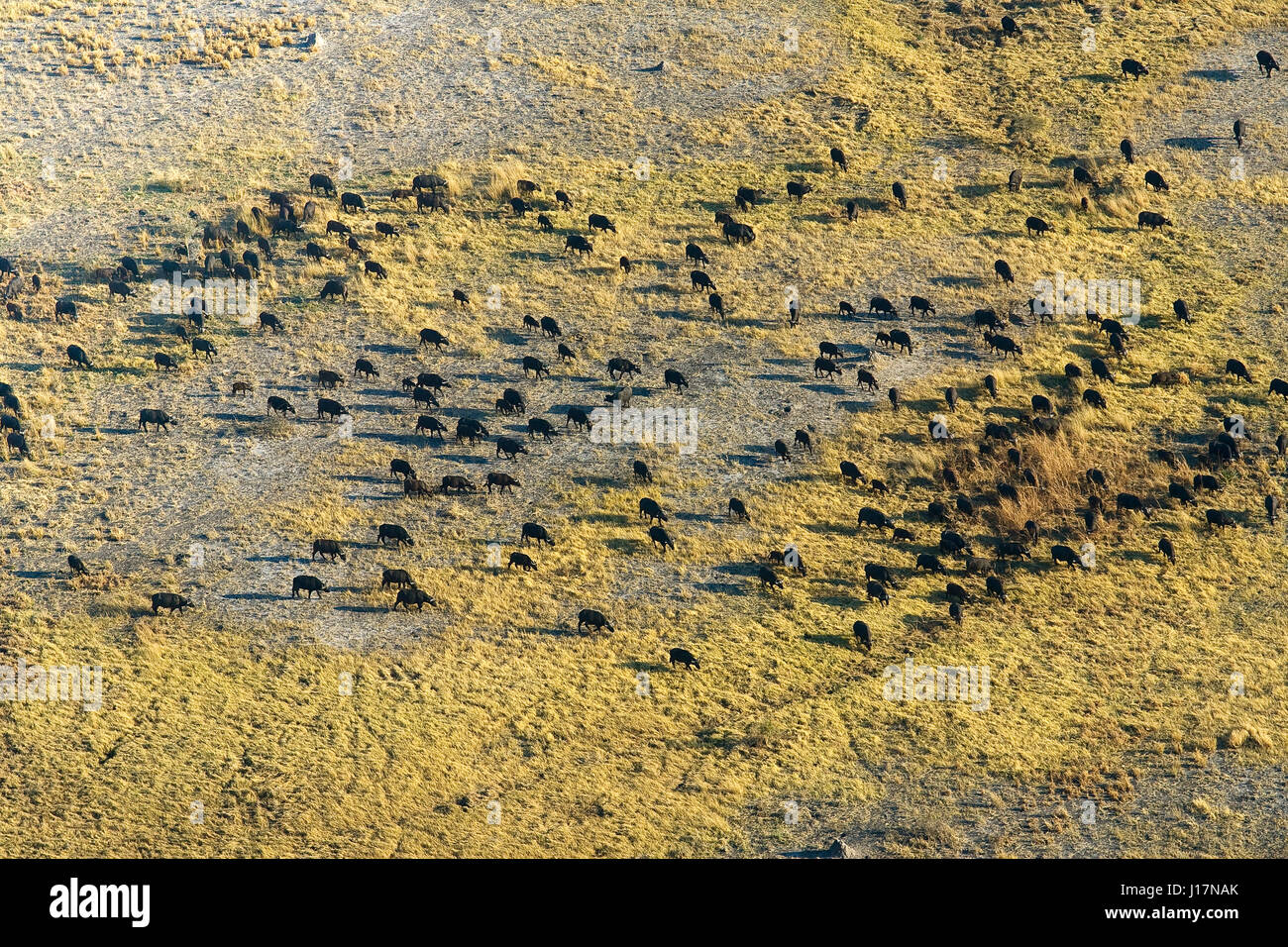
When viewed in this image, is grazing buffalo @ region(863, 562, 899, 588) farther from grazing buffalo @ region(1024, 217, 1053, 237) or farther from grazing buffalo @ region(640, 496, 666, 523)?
grazing buffalo @ region(1024, 217, 1053, 237)

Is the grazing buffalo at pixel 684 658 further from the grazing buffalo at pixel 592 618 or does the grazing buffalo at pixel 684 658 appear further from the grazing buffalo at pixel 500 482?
the grazing buffalo at pixel 500 482

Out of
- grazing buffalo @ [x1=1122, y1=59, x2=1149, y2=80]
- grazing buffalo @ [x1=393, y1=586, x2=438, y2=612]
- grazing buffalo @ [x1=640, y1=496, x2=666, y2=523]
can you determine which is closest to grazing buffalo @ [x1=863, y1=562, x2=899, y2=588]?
grazing buffalo @ [x1=640, y1=496, x2=666, y2=523]

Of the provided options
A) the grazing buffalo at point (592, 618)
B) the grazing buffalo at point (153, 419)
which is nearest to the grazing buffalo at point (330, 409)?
the grazing buffalo at point (153, 419)

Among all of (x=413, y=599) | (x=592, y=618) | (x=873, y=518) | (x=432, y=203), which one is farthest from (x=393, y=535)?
(x=432, y=203)

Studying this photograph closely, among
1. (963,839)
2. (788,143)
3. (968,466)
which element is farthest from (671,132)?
(963,839)

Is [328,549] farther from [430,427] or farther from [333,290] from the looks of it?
[333,290]
